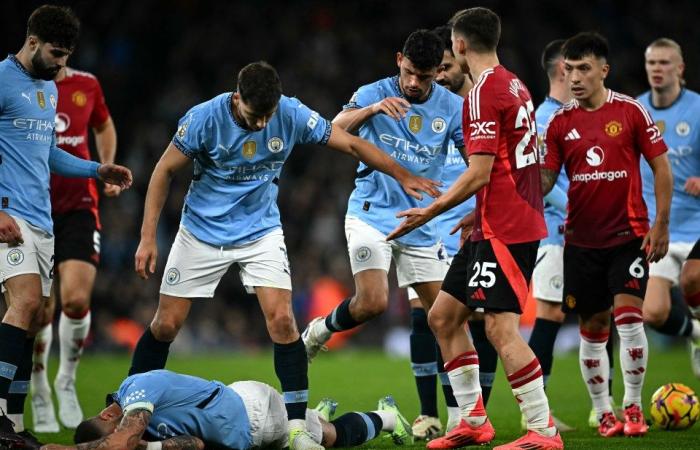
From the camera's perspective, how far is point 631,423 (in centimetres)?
739

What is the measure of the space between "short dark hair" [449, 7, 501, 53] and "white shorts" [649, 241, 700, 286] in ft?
11.2

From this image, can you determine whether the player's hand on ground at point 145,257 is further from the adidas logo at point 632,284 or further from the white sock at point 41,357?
the adidas logo at point 632,284

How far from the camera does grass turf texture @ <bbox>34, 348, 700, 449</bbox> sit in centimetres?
737

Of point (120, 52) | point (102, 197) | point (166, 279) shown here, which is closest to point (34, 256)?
point (166, 279)

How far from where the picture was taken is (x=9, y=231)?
21.6ft

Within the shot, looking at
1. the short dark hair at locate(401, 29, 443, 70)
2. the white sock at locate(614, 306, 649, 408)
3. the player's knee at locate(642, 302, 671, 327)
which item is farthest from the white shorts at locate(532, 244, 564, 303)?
the short dark hair at locate(401, 29, 443, 70)

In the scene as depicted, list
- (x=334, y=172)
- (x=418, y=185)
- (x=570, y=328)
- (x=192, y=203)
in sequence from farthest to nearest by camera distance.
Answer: (x=334, y=172) < (x=570, y=328) < (x=192, y=203) < (x=418, y=185)

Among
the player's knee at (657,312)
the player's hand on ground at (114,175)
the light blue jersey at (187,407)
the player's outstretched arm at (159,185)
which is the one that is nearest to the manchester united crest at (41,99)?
the player's hand on ground at (114,175)

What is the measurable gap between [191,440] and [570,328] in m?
13.6

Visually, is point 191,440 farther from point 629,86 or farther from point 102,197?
point 629,86

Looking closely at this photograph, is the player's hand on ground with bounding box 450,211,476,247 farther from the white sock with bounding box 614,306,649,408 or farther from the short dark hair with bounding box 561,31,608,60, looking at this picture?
the short dark hair with bounding box 561,31,608,60

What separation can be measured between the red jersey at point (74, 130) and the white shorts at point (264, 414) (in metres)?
3.11

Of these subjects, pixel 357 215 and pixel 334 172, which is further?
→ pixel 334 172

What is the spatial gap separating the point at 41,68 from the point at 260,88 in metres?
1.57
